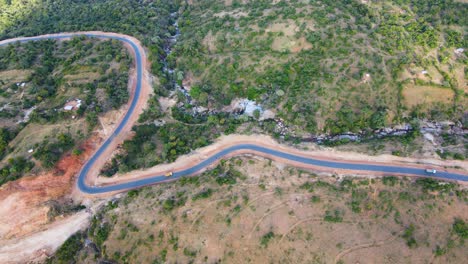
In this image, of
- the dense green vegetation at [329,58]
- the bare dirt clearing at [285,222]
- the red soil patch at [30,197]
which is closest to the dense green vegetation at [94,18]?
the dense green vegetation at [329,58]

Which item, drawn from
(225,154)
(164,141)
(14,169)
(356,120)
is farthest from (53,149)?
(356,120)

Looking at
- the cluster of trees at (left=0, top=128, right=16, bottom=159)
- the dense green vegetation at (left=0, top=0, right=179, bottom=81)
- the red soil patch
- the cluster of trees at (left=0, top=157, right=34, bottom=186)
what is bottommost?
the red soil patch

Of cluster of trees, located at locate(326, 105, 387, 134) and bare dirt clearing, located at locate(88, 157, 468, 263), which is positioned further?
cluster of trees, located at locate(326, 105, 387, 134)

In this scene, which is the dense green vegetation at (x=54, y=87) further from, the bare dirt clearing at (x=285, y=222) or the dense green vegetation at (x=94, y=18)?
the bare dirt clearing at (x=285, y=222)

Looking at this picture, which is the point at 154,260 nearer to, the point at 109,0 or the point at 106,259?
the point at 106,259

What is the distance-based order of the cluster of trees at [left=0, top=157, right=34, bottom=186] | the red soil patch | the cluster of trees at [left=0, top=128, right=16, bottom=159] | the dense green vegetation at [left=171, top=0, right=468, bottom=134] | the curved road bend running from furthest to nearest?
the dense green vegetation at [left=171, top=0, right=468, bottom=134], the cluster of trees at [left=0, top=128, right=16, bottom=159], the cluster of trees at [left=0, top=157, right=34, bottom=186], the curved road bend, the red soil patch

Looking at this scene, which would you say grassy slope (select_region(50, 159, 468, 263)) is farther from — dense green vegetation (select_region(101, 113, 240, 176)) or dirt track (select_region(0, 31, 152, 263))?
dense green vegetation (select_region(101, 113, 240, 176))

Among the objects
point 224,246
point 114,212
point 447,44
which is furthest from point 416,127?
point 114,212

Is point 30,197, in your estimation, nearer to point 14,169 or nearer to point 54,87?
point 14,169

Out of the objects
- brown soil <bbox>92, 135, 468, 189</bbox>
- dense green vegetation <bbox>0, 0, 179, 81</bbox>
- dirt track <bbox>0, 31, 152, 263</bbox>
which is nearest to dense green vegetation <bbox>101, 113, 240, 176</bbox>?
brown soil <bbox>92, 135, 468, 189</bbox>

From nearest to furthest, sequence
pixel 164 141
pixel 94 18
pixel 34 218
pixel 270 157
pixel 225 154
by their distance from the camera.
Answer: pixel 34 218
pixel 270 157
pixel 225 154
pixel 164 141
pixel 94 18

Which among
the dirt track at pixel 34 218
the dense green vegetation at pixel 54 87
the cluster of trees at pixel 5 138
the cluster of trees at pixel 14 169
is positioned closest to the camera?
the dirt track at pixel 34 218
